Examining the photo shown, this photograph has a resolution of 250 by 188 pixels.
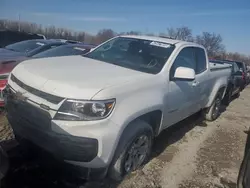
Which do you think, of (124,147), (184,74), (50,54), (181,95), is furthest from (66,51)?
(124,147)

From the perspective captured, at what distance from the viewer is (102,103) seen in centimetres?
284

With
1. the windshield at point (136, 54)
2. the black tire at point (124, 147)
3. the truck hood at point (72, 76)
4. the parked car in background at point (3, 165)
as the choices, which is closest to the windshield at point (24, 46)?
the windshield at point (136, 54)

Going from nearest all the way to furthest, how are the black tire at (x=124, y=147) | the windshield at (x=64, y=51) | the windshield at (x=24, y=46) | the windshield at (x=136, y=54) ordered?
the black tire at (x=124, y=147) → the windshield at (x=136, y=54) → the windshield at (x=64, y=51) → the windshield at (x=24, y=46)

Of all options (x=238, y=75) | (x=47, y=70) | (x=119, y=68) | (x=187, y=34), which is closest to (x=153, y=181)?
(x=119, y=68)

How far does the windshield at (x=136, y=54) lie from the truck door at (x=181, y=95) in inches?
9.2

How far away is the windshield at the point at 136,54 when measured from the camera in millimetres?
4019

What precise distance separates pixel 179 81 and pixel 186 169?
1.32 meters

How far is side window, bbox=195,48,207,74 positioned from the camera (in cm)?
521

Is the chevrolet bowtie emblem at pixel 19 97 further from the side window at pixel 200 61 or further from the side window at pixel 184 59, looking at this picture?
the side window at pixel 200 61

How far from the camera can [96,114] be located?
111 inches

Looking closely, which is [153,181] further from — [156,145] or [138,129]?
[156,145]

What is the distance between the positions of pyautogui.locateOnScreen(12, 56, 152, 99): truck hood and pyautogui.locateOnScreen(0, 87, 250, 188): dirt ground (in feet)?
3.89

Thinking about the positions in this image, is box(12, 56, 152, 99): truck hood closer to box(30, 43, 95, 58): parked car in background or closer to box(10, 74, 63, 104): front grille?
box(10, 74, 63, 104): front grille

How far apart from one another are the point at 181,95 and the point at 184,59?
2.34 ft
